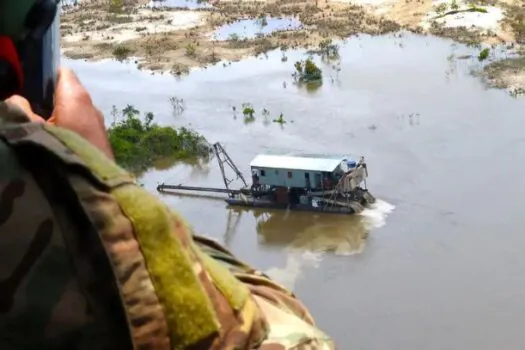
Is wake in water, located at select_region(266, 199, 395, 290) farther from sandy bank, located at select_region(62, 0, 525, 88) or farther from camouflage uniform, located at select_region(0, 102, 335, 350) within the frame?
camouflage uniform, located at select_region(0, 102, 335, 350)

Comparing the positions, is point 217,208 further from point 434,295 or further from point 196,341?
point 196,341

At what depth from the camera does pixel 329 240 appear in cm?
708

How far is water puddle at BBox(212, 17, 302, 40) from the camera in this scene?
1263 cm

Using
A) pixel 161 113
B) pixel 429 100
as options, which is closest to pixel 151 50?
pixel 161 113

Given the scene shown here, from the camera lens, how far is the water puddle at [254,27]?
12633 mm

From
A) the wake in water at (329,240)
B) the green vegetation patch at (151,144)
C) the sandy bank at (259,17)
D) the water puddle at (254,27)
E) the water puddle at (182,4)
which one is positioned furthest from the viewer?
the water puddle at (182,4)

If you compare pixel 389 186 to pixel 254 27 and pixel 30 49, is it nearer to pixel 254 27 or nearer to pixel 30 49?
pixel 254 27

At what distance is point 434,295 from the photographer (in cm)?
610

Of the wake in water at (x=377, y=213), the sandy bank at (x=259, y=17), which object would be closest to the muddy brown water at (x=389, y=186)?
the wake in water at (x=377, y=213)

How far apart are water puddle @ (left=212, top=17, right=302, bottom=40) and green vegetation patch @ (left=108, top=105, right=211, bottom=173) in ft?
12.3

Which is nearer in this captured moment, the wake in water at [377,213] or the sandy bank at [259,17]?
the wake in water at [377,213]

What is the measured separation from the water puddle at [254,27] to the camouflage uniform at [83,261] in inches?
471

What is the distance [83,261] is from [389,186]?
7.20 metres

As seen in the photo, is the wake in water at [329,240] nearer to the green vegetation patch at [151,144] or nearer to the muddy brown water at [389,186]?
the muddy brown water at [389,186]
